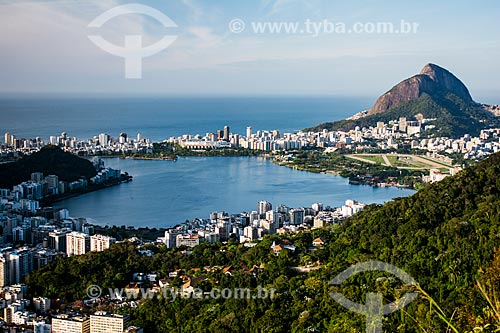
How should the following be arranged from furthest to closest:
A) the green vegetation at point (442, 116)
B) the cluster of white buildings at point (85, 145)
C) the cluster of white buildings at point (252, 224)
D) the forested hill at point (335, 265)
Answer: the green vegetation at point (442, 116), the cluster of white buildings at point (85, 145), the cluster of white buildings at point (252, 224), the forested hill at point (335, 265)

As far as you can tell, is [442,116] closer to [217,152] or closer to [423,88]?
[423,88]

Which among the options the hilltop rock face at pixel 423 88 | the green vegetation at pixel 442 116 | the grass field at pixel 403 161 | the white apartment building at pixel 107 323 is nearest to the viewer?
the white apartment building at pixel 107 323

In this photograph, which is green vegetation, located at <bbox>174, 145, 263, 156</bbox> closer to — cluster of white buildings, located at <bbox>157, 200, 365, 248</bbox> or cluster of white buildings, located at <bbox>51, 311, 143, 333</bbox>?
cluster of white buildings, located at <bbox>157, 200, 365, 248</bbox>

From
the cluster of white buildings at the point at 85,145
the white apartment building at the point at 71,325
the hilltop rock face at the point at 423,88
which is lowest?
the white apartment building at the point at 71,325

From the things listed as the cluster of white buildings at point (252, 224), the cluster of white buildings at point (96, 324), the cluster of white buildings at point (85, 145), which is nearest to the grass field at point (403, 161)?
the cluster of white buildings at point (252, 224)

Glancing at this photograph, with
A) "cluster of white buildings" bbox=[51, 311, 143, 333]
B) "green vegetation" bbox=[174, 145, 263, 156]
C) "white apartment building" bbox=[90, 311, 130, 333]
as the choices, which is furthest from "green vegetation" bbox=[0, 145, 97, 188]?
"white apartment building" bbox=[90, 311, 130, 333]

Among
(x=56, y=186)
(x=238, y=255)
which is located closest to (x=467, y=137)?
(x=56, y=186)

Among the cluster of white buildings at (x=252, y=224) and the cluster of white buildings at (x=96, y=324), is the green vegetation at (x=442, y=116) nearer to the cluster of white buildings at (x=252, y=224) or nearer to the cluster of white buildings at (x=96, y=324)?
the cluster of white buildings at (x=252, y=224)
